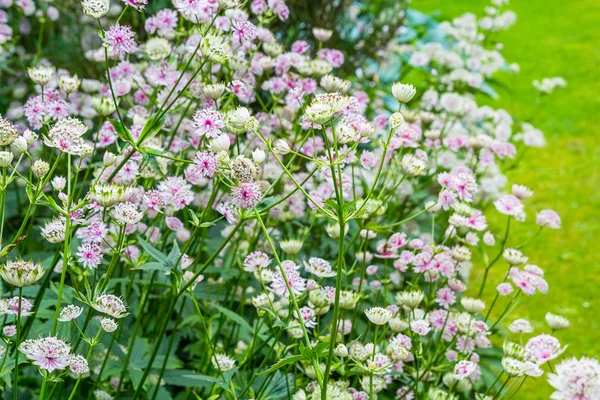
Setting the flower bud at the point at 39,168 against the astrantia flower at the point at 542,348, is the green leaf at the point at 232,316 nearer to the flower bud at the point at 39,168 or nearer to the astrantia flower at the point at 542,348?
the flower bud at the point at 39,168

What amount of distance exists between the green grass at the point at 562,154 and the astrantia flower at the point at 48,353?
3.55 feet

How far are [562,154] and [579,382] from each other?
5.27m

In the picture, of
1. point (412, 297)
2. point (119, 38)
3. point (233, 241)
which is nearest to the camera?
point (119, 38)

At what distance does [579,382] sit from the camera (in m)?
0.97

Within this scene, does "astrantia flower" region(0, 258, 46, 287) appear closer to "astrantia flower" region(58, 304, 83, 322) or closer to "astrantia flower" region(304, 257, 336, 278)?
"astrantia flower" region(58, 304, 83, 322)

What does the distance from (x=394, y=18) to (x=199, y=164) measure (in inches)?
126

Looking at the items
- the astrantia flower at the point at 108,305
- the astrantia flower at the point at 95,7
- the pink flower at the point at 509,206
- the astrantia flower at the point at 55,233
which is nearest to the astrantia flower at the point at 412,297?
the pink flower at the point at 509,206

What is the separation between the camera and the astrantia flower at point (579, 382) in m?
0.97

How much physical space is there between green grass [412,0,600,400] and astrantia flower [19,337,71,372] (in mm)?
1082

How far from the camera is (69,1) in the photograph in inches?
151

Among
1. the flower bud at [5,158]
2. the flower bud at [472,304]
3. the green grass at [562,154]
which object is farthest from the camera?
the green grass at [562,154]

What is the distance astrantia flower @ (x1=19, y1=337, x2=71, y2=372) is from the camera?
1.18m

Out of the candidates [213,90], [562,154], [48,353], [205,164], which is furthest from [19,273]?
[562,154]

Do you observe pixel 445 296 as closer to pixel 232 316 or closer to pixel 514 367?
pixel 514 367
